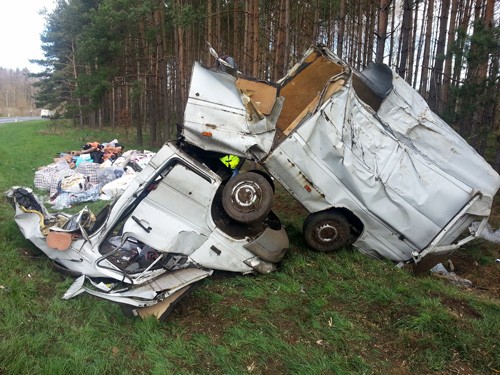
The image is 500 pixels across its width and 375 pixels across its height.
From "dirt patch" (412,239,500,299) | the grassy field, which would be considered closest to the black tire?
the grassy field

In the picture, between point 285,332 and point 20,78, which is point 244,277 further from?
point 20,78

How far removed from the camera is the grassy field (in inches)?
127

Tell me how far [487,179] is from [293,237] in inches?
108

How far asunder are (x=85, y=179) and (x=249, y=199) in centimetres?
644

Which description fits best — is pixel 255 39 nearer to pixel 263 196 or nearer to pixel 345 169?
pixel 345 169

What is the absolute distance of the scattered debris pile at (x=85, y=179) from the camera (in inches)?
352

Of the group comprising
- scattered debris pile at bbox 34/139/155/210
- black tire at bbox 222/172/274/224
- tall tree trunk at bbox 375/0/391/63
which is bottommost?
scattered debris pile at bbox 34/139/155/210

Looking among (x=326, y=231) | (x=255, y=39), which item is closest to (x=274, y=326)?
(x=326, y=231)

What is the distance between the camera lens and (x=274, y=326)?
379 cm

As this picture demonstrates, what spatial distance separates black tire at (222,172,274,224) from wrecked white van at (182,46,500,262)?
13mm

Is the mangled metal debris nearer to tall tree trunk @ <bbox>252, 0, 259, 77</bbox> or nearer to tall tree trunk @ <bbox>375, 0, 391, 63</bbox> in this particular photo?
tall tree trunk @ <bbox>375, 0, 391, 63</bbox>

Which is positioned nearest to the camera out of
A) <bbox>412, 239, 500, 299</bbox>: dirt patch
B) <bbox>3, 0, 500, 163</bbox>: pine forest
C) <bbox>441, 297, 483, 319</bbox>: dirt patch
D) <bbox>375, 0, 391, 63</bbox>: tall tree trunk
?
<bbox>441, 297, 483, 319</bbox>: dirt patch

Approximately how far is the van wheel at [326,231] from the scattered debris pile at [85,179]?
3941 mm

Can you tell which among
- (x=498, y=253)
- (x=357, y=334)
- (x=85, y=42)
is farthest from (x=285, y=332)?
(x=85, y=42)
